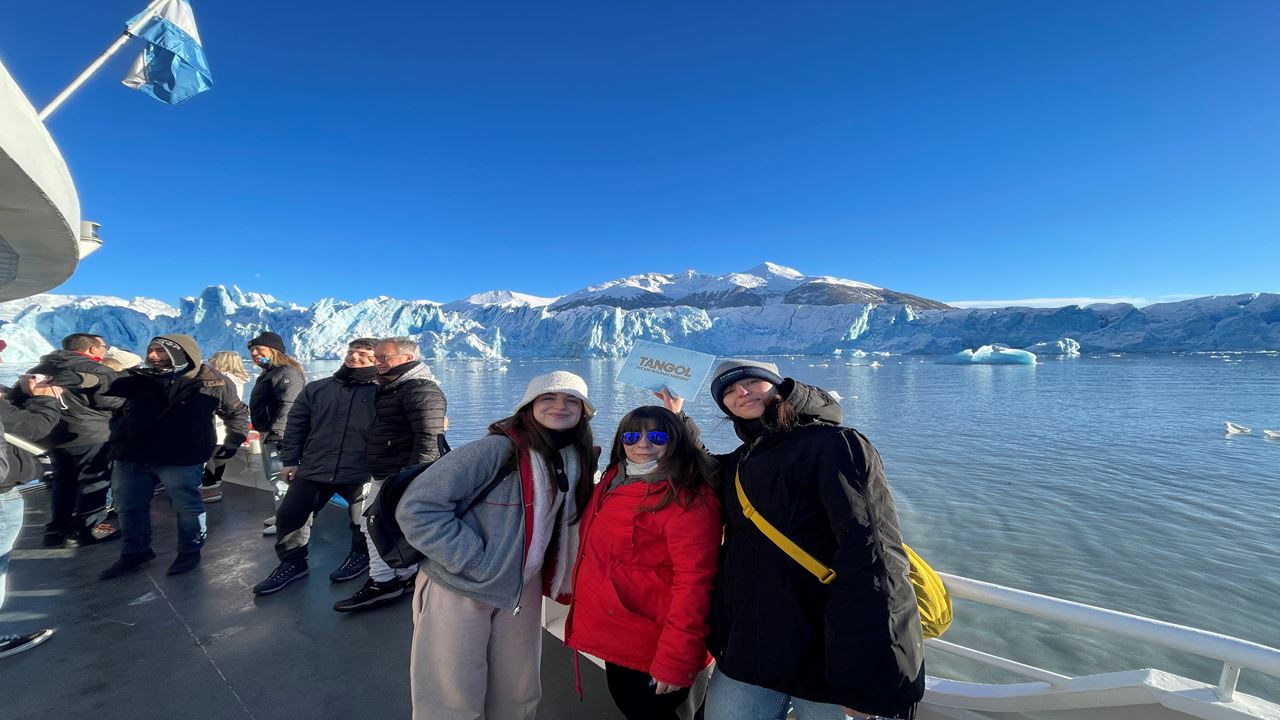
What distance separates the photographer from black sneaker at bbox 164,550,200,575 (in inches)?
105

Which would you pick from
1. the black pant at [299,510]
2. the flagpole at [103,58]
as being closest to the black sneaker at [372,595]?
the black pant at [299,510]

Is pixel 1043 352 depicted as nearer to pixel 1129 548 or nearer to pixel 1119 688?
pixel 1129 548

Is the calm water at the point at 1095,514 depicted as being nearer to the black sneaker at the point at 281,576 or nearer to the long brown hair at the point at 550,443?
the long brown hair at the point at 550,443

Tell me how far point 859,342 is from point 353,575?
235 ft

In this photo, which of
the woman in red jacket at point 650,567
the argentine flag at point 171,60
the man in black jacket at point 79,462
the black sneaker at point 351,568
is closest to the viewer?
the woman in red jacket at point 650,567

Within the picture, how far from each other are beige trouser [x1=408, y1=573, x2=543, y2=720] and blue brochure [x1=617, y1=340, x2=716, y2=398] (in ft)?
2.70

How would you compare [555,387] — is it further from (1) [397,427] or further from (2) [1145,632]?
(2) [1145,632]

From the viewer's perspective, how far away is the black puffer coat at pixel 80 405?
2.92 m

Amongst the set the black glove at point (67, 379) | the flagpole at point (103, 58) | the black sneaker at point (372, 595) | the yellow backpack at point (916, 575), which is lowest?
the black sneaker at point (372, 595)

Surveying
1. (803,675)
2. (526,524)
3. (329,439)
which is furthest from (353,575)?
(803,675)

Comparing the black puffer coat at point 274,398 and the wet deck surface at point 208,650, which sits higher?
the black puffer coat at point 274,398

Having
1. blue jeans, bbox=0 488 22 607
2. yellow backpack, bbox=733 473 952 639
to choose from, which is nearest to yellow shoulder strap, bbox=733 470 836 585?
yellow backpack, bbox=733 473 952 639

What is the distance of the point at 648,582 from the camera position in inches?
52.3

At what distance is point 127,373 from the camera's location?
266cm
